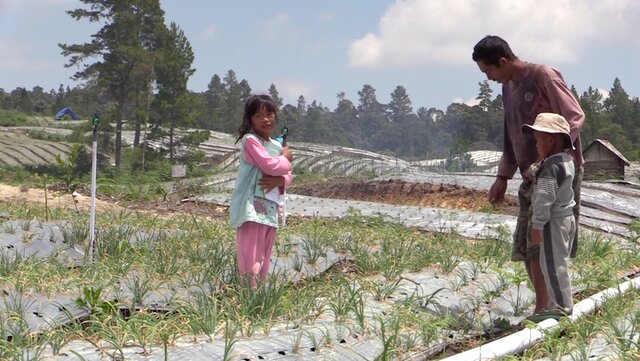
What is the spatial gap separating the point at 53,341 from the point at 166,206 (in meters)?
8.00

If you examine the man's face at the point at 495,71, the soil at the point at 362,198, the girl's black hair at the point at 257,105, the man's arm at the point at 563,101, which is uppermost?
the man's face at the point at 495,71

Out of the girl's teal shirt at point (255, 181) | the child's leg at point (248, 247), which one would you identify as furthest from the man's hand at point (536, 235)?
the child's leg at point (248, 247)

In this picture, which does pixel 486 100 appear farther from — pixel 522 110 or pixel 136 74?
pixel 522 110

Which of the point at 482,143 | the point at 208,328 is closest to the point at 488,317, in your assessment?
the point at 208,328

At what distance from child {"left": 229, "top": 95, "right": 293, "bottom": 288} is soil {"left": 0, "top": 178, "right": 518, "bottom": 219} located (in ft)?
17.7

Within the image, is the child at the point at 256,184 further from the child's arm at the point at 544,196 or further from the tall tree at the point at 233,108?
the tall tree at the point at 233,108

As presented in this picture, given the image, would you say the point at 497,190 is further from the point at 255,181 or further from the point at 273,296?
the point at 273,296

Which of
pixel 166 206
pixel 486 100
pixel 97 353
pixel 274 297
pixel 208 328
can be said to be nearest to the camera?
pixel 97 353

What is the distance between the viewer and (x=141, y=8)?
22641 mm

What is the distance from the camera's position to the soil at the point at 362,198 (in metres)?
9.93

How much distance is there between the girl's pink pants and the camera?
141 inches

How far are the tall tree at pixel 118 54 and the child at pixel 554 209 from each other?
18888mm

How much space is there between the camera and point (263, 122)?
361 cm

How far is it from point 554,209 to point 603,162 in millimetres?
13552
